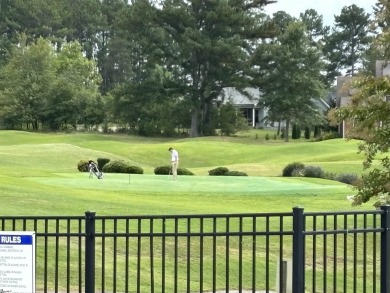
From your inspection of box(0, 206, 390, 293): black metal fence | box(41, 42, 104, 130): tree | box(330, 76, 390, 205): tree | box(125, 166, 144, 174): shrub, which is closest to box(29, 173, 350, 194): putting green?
box(125, 166, 144, 174): shrub

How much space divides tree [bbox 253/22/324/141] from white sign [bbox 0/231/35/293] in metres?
71.7

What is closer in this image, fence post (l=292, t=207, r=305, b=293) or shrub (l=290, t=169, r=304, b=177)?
fence post (l=292, t=207, r=305, b=293)

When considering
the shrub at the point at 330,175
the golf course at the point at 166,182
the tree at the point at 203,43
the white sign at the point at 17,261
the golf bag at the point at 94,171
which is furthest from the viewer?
the tree at the point at 203,43

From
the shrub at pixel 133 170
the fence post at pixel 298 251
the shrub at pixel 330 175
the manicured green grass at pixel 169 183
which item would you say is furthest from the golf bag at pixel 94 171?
the fence post at pixel 298 251

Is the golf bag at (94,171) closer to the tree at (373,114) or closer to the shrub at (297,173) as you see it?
the shrub at (297,173)

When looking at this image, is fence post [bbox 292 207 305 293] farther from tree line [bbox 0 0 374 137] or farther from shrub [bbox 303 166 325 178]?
tree line [bbox 0 0 374 137]

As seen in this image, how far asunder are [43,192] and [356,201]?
Answer: 10.1 m

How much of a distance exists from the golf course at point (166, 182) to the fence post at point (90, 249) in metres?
8.64

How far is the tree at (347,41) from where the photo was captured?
4483 inches

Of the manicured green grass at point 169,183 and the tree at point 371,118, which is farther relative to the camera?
the manicured green grass at point 169,183

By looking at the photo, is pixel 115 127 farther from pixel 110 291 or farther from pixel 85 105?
pixel 110 291

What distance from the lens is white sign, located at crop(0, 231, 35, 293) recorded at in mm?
8109

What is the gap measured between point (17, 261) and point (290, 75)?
72.5 m

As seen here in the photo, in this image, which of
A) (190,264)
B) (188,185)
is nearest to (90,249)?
(190,264)
